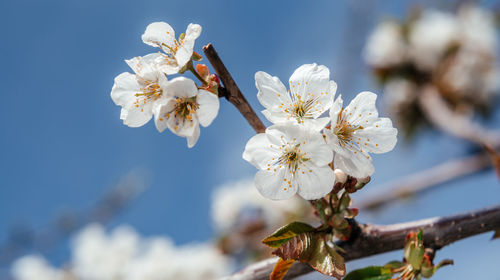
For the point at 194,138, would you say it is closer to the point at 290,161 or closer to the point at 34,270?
the point at 290,161

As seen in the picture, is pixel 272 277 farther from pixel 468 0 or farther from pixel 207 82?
pixel 468 0

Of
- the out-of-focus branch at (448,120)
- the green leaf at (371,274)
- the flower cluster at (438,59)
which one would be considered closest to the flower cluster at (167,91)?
the green leaf at (371,274)

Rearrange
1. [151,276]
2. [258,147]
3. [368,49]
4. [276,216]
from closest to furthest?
[258,147] → [151,276] → [276,216] → [368,49]

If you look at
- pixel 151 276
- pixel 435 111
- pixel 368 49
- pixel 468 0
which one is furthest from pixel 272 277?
pixel 468 0

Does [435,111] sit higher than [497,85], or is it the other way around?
[497,85]

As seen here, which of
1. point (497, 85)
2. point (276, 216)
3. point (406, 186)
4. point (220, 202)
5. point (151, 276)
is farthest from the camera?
point (497, 85)

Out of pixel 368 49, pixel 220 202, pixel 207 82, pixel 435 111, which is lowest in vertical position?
pixel 207 82

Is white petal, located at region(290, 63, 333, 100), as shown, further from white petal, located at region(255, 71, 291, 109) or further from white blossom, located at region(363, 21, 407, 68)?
white blossom, located at region(363, 21, 407, 68)
